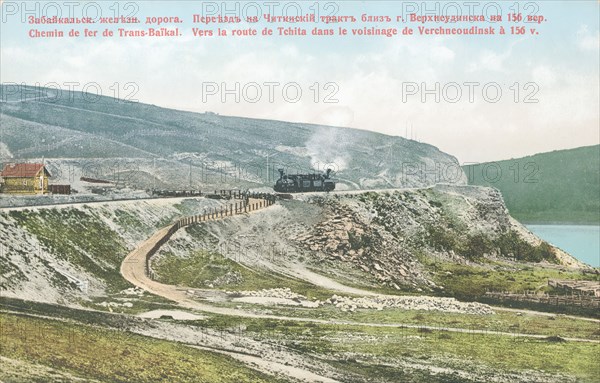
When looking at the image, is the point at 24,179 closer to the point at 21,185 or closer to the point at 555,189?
the point at 21,185

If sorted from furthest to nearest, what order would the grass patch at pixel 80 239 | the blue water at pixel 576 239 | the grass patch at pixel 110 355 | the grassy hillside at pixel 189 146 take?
the grassy hillside at pixel 189 146
the blue water at pixel 576 239
the grass patch at pixel 80 239
the grass patch at pixel 110 355

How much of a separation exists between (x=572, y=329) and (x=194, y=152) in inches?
2380

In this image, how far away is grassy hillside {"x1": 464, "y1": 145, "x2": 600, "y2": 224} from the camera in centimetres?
9175

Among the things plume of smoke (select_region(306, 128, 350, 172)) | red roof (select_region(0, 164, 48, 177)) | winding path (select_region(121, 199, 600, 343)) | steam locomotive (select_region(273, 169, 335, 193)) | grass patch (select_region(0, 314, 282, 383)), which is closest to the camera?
grass patch (select_region(0, 314, 282, 383))

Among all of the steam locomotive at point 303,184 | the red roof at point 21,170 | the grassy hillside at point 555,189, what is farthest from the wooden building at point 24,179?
the grassy hillside at point 555,189

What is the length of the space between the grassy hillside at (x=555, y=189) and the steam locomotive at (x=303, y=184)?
111 feet

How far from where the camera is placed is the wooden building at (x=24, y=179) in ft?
128

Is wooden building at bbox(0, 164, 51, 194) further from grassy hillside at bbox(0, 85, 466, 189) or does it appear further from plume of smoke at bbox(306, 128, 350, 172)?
plume of smoke at bbox(306, 128, 350, 172)

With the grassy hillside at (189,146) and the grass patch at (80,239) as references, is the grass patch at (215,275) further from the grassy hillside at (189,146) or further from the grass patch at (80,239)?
→ the grassy hillside at (189,146)

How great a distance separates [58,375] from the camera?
70.3 feet

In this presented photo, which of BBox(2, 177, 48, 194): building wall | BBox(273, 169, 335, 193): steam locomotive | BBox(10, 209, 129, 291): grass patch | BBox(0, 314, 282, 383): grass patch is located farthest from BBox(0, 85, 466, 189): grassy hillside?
BBox(0, 314, 282, 383): grass patch

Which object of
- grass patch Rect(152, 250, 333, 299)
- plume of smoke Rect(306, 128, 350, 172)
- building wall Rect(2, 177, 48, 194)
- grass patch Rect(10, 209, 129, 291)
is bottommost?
grass patch Rect(152, 250, 333, 299)

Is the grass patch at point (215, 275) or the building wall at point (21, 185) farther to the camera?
the building wall at point (21, 185)

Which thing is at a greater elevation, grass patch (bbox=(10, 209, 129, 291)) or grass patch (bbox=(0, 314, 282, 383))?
grass patch (bbox=(10, 209, 129, 291))
